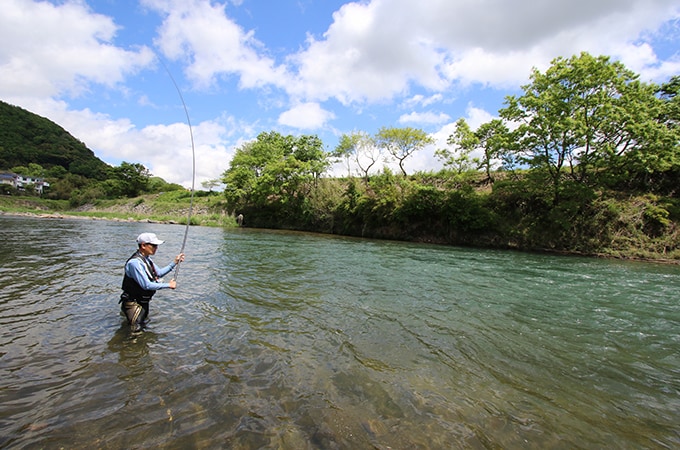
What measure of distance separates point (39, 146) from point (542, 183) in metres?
179

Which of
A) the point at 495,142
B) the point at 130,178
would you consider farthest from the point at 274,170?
the point at 130,178

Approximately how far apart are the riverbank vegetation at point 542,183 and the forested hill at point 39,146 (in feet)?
342

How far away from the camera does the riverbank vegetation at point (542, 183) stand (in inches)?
845

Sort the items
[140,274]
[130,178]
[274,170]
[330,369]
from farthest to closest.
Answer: [130,178], [274,170], [140,274], [330,369]

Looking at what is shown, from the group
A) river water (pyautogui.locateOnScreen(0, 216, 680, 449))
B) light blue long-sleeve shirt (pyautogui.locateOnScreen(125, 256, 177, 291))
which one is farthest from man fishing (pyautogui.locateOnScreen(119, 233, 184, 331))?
river water (pyautogui.locateOnScreen(0, 216, 680, 449))

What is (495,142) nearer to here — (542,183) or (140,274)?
(542,183)

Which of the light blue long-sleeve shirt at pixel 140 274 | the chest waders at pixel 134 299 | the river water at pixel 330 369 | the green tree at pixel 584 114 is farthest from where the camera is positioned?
the green tree at pixel 584 114

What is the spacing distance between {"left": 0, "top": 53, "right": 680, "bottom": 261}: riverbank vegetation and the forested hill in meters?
104

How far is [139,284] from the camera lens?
5.32 meters

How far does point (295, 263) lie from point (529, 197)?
24.3m

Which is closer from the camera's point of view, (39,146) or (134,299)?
(134,299)

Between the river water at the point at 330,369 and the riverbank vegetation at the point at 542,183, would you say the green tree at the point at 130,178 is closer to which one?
the riverbank vegetation at the point at 542,183

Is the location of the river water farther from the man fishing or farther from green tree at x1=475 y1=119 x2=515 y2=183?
green tree at x1=475 y1=119 x2=515 y2=183

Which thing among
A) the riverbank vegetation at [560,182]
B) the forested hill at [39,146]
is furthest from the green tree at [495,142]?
the forested hill at [39,146]
